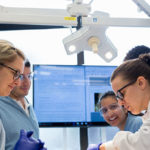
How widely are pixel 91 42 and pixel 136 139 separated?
58 cm

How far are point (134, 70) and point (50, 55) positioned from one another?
1628 mm

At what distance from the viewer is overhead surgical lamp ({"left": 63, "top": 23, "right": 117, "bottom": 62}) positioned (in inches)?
56.6

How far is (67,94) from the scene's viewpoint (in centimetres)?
254

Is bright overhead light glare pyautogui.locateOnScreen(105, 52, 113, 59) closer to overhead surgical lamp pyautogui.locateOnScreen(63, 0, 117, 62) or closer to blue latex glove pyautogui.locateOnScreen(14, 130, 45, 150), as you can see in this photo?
overhead surgical lamp pyautogui.locateOnScreen(63, 0, 117, 62)

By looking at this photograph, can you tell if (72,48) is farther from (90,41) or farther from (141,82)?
(141,82)

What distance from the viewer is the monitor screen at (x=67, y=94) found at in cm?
247

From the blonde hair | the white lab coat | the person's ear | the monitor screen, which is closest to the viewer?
the white lab coat

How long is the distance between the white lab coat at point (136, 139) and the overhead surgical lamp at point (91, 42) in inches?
17.2

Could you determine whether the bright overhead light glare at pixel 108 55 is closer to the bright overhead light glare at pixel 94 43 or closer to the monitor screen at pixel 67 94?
the bright overhead light glare at pixel 94 43

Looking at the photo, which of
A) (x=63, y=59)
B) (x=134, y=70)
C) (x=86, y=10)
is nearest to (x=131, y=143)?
(x=134, y=70)

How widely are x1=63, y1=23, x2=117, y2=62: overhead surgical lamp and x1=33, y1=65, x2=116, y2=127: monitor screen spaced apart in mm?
1098

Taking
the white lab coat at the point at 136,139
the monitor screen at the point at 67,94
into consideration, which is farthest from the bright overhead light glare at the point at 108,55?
the monitor screen at the point at 67,94

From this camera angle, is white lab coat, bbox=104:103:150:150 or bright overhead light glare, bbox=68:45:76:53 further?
bright overhead light glare, bbox=68:45:76:53

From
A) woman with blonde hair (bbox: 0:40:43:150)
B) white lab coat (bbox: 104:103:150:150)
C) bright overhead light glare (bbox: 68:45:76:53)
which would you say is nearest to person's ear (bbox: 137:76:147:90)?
white lab coat (bbox: 104:103:150:150)
